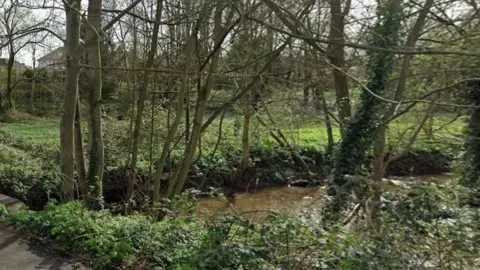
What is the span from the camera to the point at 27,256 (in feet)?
14.4

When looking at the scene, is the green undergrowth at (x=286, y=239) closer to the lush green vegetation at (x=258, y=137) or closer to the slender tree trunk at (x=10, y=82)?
the lush green vegetation at (x=258, y=137)

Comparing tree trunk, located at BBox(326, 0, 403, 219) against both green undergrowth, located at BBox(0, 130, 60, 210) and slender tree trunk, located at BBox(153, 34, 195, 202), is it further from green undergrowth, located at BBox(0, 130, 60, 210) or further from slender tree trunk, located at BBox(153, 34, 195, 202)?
green undergrowth, located at BBox(0, 130, 60, 210)

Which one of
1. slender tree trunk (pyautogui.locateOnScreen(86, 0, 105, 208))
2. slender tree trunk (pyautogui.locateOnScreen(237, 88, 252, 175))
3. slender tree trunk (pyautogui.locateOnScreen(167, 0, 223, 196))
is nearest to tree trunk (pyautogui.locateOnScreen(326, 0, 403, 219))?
slender tree trunk (pyautogui.locateOnScreen(167, 0, 223, 196))

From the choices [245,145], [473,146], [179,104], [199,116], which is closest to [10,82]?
[245,145]

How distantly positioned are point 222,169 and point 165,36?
6685 mm

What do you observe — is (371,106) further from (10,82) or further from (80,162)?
(10,82)

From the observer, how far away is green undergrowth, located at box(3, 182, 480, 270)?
11.6 ft

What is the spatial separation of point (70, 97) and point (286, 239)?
14.6 feet

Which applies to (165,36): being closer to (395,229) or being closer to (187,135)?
(187,135)

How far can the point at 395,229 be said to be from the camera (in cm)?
394

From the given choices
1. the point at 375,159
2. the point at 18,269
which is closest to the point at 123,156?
the point at 375,159

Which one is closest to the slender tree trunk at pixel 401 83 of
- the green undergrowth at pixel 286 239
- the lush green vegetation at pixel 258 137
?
the lush green vegetation at pixel 258 137

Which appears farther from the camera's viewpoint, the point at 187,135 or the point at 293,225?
the point at 187,135

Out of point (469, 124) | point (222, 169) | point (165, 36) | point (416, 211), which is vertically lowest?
point (222, 169)
